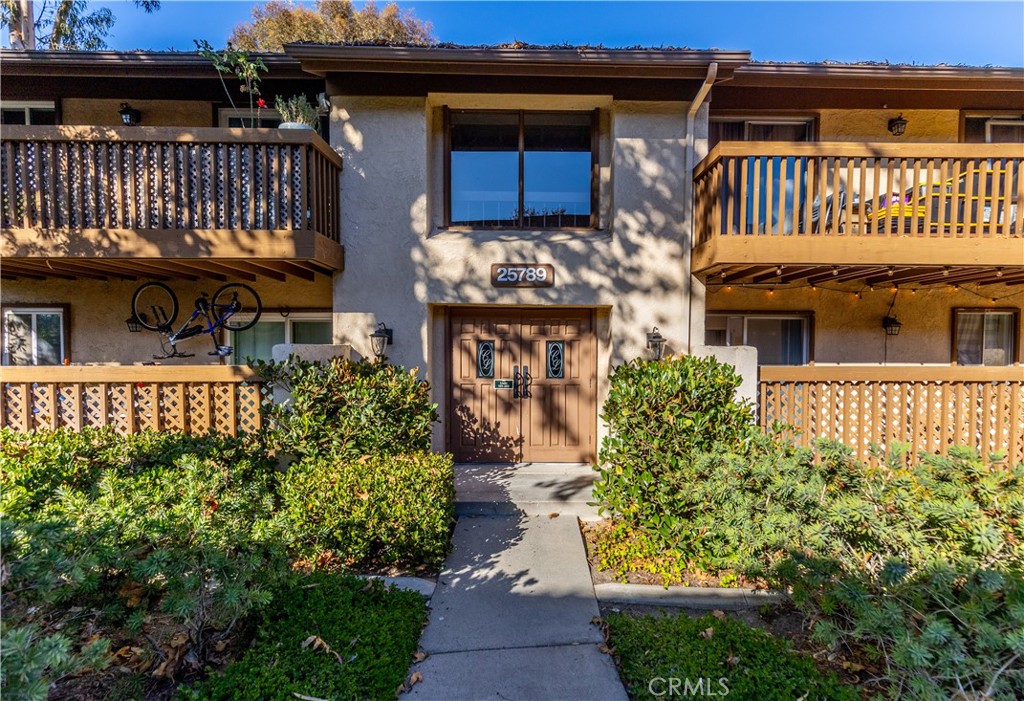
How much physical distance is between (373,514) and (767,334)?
6896 mm

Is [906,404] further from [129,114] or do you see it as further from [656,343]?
[129,114]

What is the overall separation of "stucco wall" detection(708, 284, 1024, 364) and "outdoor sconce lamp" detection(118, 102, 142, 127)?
9526 mm

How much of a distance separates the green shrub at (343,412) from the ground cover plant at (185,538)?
0.03 m

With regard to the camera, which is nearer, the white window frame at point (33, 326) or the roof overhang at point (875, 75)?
the roof overhang at point (875, 75)

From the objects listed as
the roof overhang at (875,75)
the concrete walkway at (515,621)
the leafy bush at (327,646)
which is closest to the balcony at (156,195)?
the leafy bush at (327,646)

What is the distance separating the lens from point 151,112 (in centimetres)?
→ 732

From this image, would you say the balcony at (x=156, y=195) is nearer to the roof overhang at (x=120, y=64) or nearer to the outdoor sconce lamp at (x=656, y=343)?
the roof overhang at (x=120, y=64)

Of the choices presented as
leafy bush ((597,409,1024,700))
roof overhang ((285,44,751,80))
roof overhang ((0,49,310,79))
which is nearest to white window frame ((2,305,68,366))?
roof overhang ((0,49,310,79))

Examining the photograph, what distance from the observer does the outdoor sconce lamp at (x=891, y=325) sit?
7.64 meters

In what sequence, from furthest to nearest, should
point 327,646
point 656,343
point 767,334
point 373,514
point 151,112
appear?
point 767,334 → point 151,112 → point 656,343 → point 373,514 → point 327,646

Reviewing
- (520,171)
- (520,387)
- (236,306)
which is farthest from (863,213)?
(236,306)

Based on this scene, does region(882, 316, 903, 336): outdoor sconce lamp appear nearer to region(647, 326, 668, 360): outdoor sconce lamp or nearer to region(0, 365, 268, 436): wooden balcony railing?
region(647, 326, 668, 360): outdoor sconce lamp

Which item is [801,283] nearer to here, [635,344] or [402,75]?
[635,344]

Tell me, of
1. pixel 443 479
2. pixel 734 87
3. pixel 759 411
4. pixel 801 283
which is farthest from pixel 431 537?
pixel 734 87
